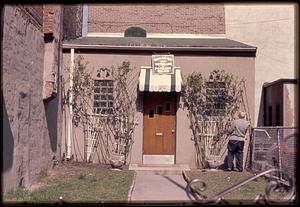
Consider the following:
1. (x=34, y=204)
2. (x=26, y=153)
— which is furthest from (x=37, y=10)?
(x=34, y=204)

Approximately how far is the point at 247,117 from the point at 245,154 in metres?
1.12

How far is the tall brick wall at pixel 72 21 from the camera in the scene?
16.5 metres

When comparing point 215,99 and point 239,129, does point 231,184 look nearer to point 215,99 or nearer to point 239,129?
point 239,129

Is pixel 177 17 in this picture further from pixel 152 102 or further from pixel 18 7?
pixel 18 7

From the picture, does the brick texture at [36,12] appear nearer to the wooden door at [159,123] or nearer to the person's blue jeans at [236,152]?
the wooden door at [159,123]

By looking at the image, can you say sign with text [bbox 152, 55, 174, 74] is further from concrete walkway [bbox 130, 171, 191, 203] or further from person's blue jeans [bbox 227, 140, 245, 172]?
concrete walkway [bbox 130, 171, 191, 203]

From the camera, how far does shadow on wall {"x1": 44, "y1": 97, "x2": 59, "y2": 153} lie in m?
12.9

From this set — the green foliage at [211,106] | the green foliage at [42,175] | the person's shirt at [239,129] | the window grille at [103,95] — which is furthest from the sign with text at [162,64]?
the green foliage at [42,175]

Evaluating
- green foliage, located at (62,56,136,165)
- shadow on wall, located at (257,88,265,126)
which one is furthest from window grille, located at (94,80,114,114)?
shadow on wall, located at (257,88,265,126)

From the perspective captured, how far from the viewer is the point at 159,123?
15.8 meters

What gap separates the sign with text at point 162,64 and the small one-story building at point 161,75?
0.10ft

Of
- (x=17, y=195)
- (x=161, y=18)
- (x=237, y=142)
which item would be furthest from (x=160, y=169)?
A: (x=161, y=18)

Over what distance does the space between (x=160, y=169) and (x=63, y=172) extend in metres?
2.79

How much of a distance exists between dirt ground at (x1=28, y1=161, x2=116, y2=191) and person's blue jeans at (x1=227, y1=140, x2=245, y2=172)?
342 cm
